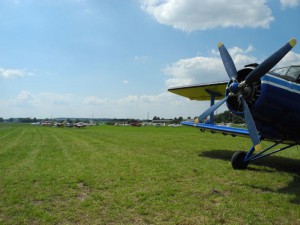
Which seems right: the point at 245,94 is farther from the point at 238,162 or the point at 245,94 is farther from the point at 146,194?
the point at 146,194

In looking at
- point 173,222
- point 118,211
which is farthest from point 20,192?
point 173,222

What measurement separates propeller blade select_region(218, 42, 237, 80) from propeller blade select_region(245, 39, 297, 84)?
774mm

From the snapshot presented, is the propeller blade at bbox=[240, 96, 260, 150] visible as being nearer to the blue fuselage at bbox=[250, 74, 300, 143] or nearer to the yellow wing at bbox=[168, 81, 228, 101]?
the blue fuselage at bbox=[250, 74, 300, 143]

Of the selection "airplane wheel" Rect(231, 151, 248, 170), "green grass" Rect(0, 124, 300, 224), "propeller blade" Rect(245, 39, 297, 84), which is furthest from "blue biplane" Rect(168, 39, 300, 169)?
"green grass" Rect(0, 124, 300, 224)

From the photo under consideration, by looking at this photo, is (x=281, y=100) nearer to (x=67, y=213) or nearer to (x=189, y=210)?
(x=189, y=210)

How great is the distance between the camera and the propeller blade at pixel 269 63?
6.94 m

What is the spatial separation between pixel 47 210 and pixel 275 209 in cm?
405

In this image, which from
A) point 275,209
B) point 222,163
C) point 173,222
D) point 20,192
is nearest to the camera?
point 173,222

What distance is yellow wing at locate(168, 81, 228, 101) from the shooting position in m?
13.1

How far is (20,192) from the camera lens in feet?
20.0

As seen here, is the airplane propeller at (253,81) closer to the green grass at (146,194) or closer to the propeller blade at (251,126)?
the propeller blade at (251,126)

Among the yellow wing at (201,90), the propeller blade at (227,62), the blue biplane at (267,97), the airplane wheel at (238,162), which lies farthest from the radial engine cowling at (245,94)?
the yellow wing at (201,90)

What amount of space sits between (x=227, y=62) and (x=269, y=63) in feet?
5.24

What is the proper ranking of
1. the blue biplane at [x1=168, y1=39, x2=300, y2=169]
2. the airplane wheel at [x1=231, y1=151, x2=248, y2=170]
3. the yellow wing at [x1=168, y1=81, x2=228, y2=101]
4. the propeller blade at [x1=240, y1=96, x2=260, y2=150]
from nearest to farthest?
the propeller blade at [x1=240, y1=96, x2=260, y2=150] < the blue biplane at [x1=168, y1=39, x2=300, y2=169] < the airplane wheel at [x1=231, y1=151, x2=248, y2=170] < the yellow wing at [x1=168, y1=81, x2=228, y2=101]
